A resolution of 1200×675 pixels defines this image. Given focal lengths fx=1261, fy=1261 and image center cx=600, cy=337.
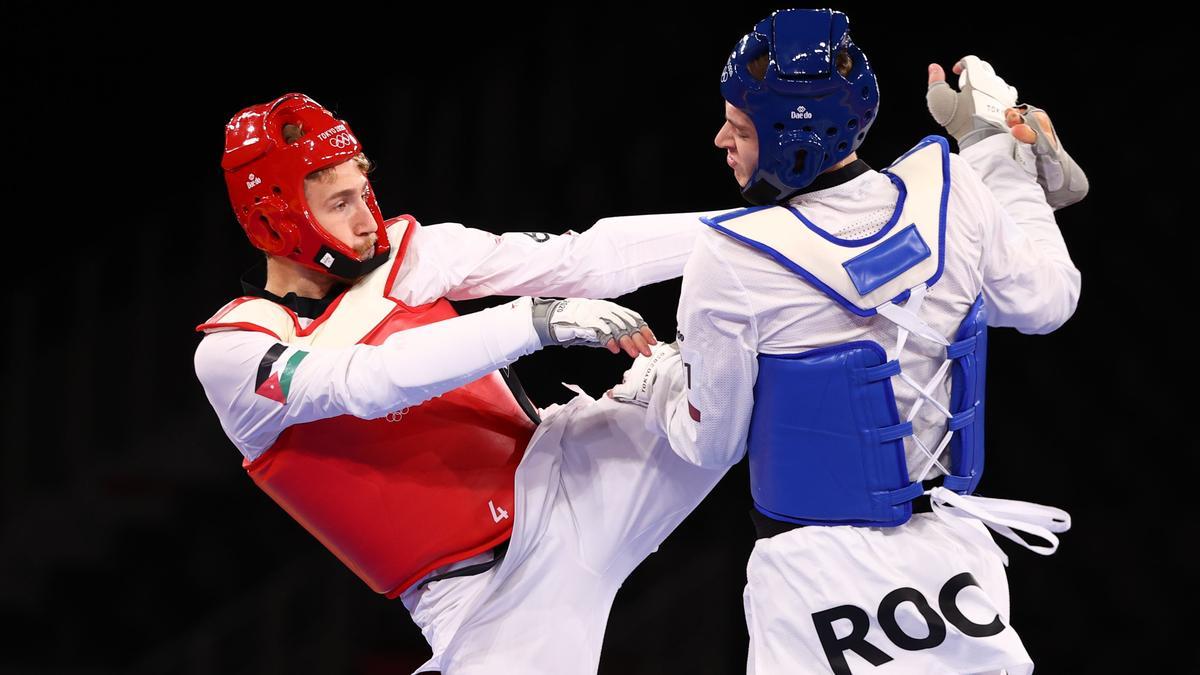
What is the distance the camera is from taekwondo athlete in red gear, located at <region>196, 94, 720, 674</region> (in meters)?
3.00

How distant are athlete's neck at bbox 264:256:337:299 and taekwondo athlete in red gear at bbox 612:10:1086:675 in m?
1.15

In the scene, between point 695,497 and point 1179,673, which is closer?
point 695,497

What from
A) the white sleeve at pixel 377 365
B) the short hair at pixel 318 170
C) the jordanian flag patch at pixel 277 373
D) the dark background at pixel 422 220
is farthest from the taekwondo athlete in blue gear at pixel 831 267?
the dark background at pixel 422 220

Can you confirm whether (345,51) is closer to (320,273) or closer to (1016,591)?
(320,273)

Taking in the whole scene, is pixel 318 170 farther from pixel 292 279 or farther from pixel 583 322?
pixel 583 322

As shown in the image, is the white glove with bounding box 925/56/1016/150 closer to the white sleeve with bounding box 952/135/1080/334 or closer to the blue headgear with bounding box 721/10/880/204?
the white sleeve with bounding box 952/135/1080/334

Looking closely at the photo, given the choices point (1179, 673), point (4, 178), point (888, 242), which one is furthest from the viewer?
point (4, 178)

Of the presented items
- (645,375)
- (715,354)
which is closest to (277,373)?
(645,375)

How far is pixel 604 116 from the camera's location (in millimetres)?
5145

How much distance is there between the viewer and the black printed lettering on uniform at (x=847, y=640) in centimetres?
238

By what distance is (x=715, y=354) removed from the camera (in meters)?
2.36

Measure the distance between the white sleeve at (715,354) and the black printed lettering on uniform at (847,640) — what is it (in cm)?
37

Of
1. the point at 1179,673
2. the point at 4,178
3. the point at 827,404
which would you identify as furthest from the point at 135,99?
the point at 1179,673

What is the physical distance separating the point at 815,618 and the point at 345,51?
3472 mm
